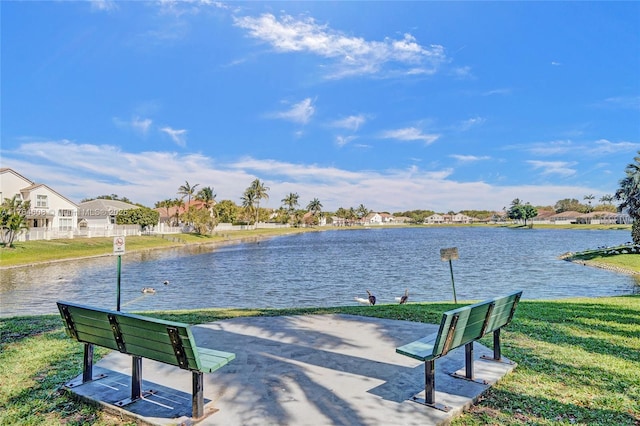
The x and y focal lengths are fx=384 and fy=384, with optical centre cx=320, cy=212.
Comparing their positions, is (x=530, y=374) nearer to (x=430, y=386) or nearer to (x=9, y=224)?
(x=430, y=386)

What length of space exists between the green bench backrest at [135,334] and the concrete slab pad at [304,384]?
1.97 ft

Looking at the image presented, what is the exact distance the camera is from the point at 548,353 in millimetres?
5480

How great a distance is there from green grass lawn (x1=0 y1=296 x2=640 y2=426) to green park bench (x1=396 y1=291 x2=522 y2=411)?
385mm

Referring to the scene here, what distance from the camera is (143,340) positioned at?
3680mm

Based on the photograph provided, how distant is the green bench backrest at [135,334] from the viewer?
338cm

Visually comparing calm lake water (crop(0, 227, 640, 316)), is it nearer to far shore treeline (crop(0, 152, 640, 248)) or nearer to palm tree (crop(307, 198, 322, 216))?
far shore treeline (crop(0, 152, 640, 248))

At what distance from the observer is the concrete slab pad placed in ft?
12.2

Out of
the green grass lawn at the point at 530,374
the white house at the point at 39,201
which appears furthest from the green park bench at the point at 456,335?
the white house at the point at 39,201

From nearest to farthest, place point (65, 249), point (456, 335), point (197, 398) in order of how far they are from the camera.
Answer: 1. point (197, 398)
2. point (456, 335)
3. point (65, 249)

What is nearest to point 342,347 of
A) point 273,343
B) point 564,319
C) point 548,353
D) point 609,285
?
point 273,343

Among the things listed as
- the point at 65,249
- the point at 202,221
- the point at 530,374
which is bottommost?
the point at 65,249

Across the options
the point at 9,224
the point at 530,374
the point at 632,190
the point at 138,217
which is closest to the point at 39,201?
the point at 138,217

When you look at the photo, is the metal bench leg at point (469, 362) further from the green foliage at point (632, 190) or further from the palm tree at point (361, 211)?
the palm tree at point (361, 211)

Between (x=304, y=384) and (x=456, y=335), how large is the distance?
1.80m
